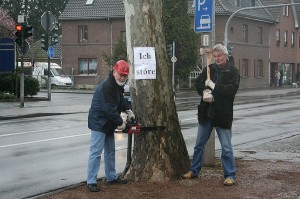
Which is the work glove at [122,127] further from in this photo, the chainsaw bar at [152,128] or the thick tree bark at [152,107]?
the thick tree bark at [152,107]

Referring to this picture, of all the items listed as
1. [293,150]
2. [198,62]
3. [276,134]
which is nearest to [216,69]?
[293,150]

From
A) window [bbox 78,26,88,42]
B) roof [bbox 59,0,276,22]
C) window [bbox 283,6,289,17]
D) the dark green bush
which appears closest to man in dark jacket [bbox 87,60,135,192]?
the dark green bush

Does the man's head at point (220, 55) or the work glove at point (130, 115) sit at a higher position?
the man's head at point (220, 55)

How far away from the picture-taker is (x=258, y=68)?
5609 centimetres

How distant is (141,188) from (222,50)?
2.09 m

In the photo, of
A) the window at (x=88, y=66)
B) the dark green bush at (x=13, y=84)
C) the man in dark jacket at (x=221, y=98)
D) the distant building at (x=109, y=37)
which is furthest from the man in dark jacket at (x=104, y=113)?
the window at (x=88, y=66)

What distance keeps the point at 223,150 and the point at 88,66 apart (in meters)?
45.8

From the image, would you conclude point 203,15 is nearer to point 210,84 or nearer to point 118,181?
point 210,84

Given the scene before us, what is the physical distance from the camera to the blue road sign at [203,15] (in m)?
9.06

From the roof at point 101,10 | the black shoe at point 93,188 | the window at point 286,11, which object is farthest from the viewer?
the window at point 286,11

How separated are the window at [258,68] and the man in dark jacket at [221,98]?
48.4m

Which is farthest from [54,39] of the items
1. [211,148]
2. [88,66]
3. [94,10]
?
[94,10]

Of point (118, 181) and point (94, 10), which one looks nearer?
point (118, 181)

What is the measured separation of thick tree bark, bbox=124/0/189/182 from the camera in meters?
7.95
